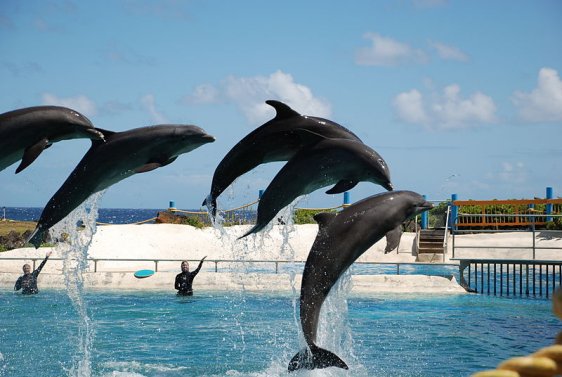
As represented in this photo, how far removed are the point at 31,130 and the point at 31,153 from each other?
20 centimetres

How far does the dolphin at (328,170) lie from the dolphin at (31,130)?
1.84m

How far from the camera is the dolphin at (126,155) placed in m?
6.94

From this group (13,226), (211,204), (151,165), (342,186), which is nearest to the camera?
(342,186)

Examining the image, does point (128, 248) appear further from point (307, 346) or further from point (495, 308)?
point (307, 346)

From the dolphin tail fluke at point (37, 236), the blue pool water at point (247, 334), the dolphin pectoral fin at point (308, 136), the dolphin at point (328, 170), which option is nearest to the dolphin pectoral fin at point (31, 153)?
the dolphin tail fluke at point (37, 236)

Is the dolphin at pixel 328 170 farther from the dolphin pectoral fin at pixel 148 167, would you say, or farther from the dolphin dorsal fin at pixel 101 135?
the dolphin dorsal fin at pixel 101 135

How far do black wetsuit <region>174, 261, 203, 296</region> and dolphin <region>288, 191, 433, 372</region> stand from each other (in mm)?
10662

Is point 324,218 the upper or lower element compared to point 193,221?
lower

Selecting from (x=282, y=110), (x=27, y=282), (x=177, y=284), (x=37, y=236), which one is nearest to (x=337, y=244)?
(x=282, y=110)

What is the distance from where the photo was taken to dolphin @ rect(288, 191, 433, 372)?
665cm

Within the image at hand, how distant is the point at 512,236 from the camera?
85.3 feet

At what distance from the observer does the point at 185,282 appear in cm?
1738

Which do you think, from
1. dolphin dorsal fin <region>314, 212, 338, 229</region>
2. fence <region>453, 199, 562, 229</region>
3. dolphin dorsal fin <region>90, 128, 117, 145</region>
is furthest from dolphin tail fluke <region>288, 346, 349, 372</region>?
fence <region>453, 199, 562, 229</region>

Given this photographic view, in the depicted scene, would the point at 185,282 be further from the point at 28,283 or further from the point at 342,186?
the point at 342,186
